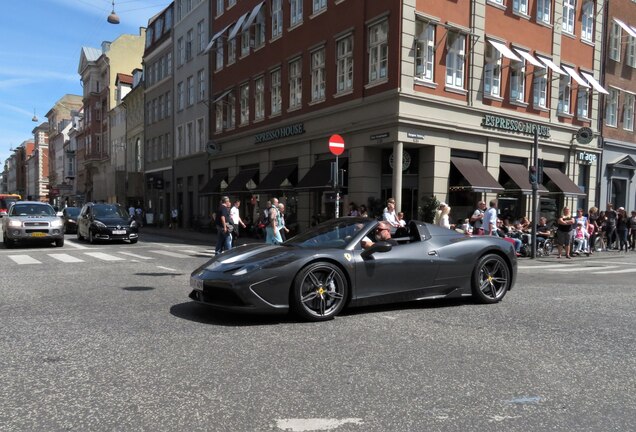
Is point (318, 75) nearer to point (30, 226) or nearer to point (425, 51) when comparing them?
point (425, 51)

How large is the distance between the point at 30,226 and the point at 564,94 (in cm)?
2330

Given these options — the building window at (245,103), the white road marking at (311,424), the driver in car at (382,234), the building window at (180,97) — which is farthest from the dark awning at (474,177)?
the building window at (180,97)

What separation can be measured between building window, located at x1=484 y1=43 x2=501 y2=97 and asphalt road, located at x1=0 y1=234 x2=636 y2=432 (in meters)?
14.7

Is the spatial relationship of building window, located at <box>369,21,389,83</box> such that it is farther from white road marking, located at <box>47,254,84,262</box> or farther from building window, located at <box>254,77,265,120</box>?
white road marking, located at <box>47,254,84,262</box>

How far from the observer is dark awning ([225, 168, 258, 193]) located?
27469mm

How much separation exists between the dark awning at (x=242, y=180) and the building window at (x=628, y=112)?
20.4m

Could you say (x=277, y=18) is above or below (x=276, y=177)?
above

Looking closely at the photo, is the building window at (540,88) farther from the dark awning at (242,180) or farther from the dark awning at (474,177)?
the dark awning at (242,180)

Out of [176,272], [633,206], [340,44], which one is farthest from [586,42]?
[176,272]

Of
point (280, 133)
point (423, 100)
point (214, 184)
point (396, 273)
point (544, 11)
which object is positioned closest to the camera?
point (396, 273)

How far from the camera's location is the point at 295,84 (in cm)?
2452

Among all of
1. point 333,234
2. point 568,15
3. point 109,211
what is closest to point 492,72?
point 568,15

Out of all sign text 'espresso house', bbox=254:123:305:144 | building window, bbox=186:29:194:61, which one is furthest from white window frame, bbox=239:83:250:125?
building window, bbox=186:29:194:61

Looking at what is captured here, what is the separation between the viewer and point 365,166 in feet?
63.8
